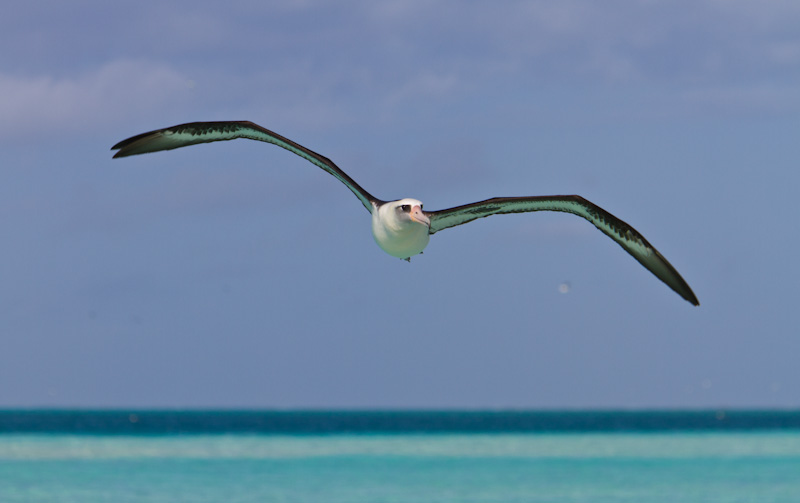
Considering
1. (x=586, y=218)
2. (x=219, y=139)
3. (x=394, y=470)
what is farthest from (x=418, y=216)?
(x=394, y=470)

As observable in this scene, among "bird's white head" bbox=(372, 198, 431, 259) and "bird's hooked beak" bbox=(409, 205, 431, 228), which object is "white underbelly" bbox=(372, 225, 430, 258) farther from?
"bird's hooked beak" bbox=(409, 205, 431, 228)

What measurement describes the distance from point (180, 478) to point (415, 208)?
119 ft

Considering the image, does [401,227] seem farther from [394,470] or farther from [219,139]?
[394,470]

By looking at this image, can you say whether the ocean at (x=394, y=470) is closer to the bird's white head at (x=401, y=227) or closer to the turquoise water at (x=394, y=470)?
the turquoise water at (x=394, y=470)

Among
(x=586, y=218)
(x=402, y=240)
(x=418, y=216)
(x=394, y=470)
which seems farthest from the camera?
(x=394, y=470)

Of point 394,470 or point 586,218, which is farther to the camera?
point 394,470

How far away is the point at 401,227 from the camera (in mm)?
14742

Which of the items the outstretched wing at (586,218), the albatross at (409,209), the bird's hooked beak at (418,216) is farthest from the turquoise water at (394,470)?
the bird's hooked beak at (418,216)

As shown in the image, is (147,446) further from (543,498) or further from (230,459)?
(543,498)

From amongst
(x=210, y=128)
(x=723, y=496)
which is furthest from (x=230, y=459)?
(x=210, y=128)

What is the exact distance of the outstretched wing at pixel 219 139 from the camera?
52.1 ft

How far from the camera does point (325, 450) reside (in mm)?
65812

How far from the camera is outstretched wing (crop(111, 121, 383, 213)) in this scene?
15875 millimetres

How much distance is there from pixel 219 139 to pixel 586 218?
575 cm
